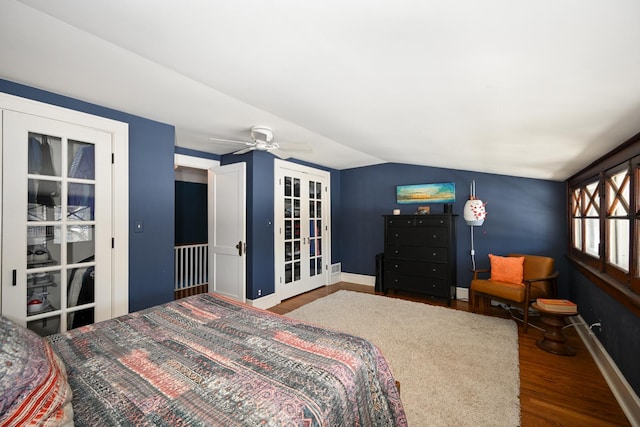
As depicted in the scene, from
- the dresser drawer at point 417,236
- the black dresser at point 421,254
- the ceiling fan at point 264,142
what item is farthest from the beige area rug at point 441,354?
the ceiling fan at point 264,142

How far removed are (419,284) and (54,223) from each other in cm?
456

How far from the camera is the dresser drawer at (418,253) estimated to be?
4.12 meters

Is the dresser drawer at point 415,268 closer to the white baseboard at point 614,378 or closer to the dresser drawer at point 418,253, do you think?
the dresser drawer at point 418,253

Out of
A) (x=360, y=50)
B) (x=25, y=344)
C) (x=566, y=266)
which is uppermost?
(x=360, y=50)

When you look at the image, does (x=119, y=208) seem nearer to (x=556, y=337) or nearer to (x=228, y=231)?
(x=228, y=231)

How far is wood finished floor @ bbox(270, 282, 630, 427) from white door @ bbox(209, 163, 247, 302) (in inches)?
131

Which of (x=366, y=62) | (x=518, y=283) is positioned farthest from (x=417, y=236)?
(x=366, y=62)

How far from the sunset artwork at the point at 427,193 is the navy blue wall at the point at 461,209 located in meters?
0.08

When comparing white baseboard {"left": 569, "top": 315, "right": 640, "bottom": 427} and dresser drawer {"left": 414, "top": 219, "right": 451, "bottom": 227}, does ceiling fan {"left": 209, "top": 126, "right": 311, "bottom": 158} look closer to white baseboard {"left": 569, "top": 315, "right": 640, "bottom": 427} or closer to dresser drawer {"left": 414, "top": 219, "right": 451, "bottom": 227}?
dresser drawer {"left": 414, "top": 219, "right": 451, "bottom": 227}

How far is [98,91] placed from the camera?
2.11m

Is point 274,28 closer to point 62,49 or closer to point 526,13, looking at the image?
point 526,13

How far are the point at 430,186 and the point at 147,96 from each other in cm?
430

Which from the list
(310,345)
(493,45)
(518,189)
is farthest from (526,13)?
(518,189)

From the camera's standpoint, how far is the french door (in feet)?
14.3
